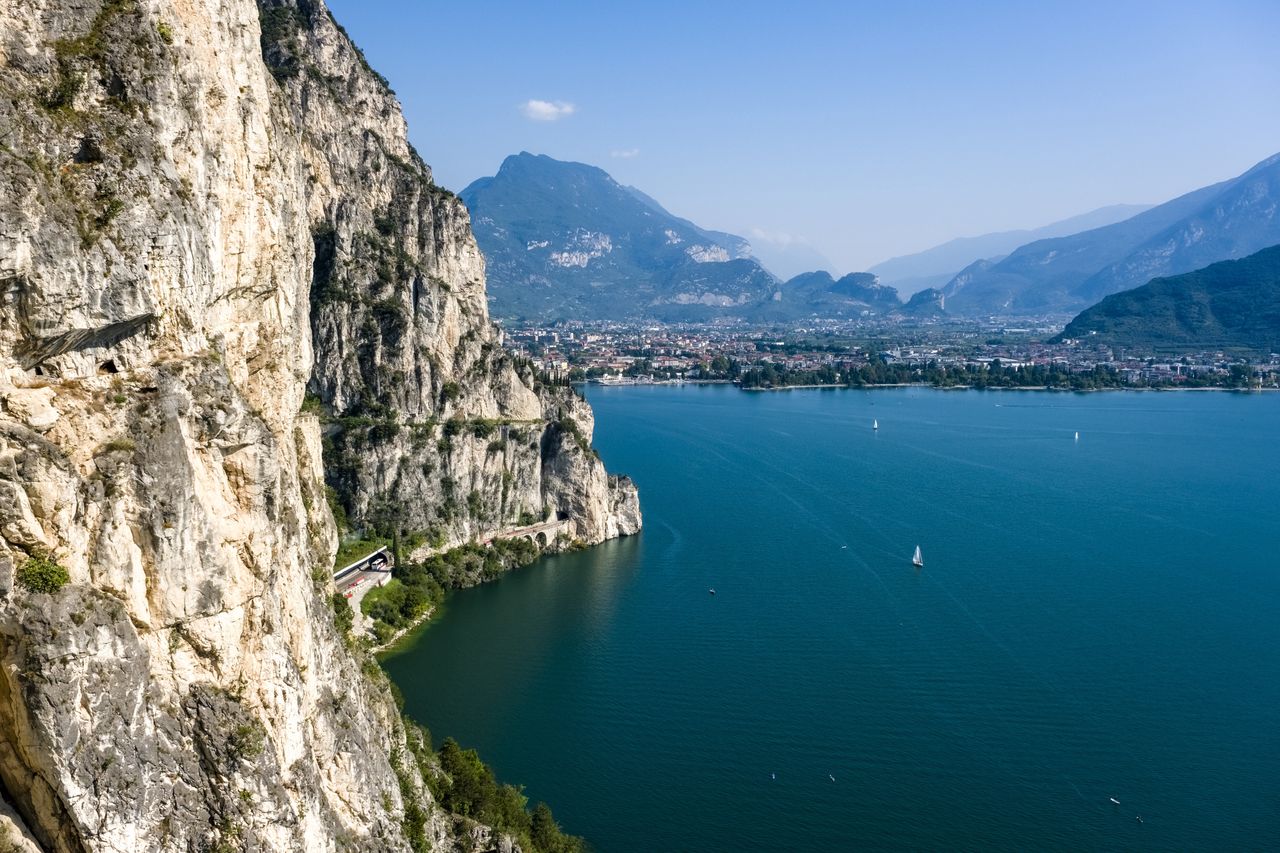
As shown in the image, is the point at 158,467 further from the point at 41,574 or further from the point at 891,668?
the point at 891,668

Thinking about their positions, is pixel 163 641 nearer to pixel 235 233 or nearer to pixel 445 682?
pixel 235 233

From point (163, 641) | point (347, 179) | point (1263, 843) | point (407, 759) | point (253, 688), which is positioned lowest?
point (1263, 843)

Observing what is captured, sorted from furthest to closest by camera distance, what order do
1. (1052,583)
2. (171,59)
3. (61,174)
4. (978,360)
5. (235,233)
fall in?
(978,360) → (1052,583) → (235,233) → (171,59) → (61,174)

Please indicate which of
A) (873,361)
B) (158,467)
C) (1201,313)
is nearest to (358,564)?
(158,467)

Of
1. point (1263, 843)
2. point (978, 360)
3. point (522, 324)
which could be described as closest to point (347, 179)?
point (1263, 843)

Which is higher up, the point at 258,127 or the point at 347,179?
the point at 347,179

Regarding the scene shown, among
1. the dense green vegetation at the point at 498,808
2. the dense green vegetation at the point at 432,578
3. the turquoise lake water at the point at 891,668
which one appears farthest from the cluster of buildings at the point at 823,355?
the dense green vegetation at the point at 498,808

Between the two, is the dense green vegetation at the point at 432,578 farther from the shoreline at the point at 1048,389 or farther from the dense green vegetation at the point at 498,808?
the shoreline at the point at 1048,389

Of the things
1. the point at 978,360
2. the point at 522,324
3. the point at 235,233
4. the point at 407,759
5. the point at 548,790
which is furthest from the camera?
the point at 522,324

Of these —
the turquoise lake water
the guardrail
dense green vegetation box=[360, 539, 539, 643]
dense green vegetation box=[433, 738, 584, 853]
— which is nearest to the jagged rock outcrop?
dense green vegetation box=[360, 539, 539, 643]
